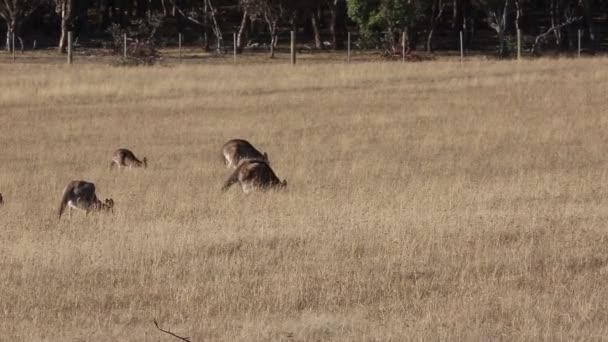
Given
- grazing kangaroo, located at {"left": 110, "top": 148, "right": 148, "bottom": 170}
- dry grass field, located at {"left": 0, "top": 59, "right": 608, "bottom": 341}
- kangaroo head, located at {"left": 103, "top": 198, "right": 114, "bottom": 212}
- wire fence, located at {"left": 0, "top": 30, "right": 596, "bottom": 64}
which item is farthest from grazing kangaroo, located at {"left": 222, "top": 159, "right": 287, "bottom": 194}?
wire fence, located at {"left": 0, "top": 30, "right": 596, "bottom": 64}

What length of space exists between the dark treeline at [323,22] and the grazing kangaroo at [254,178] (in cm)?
4149

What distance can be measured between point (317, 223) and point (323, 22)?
70.0 m

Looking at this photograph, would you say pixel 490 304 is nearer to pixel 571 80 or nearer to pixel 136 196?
pixel 136 196

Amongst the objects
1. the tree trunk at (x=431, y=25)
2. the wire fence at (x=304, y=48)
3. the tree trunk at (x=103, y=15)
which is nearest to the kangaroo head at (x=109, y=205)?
the wire fence at (x=304, y=48)

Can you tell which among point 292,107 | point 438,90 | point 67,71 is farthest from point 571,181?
point 67,71

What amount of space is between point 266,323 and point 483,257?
2946mm

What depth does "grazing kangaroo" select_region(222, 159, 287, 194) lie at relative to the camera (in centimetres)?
1566

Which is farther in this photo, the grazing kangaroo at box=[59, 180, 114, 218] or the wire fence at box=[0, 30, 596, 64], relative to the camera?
the wire fence at box=[0, 30, 596, 64]

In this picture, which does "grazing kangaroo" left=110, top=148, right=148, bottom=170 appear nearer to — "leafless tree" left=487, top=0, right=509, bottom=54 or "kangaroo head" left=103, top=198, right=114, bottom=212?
"kangaroo head" left=103, top=198, right=114, bottom=212

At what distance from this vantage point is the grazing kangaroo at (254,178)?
15656mm

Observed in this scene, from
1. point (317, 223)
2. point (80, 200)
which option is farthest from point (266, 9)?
point (317, 223)

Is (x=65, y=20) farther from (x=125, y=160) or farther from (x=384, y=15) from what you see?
(x=125, y=160)

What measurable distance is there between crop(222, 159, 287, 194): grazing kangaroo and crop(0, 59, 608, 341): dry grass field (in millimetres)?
297

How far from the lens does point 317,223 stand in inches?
511
